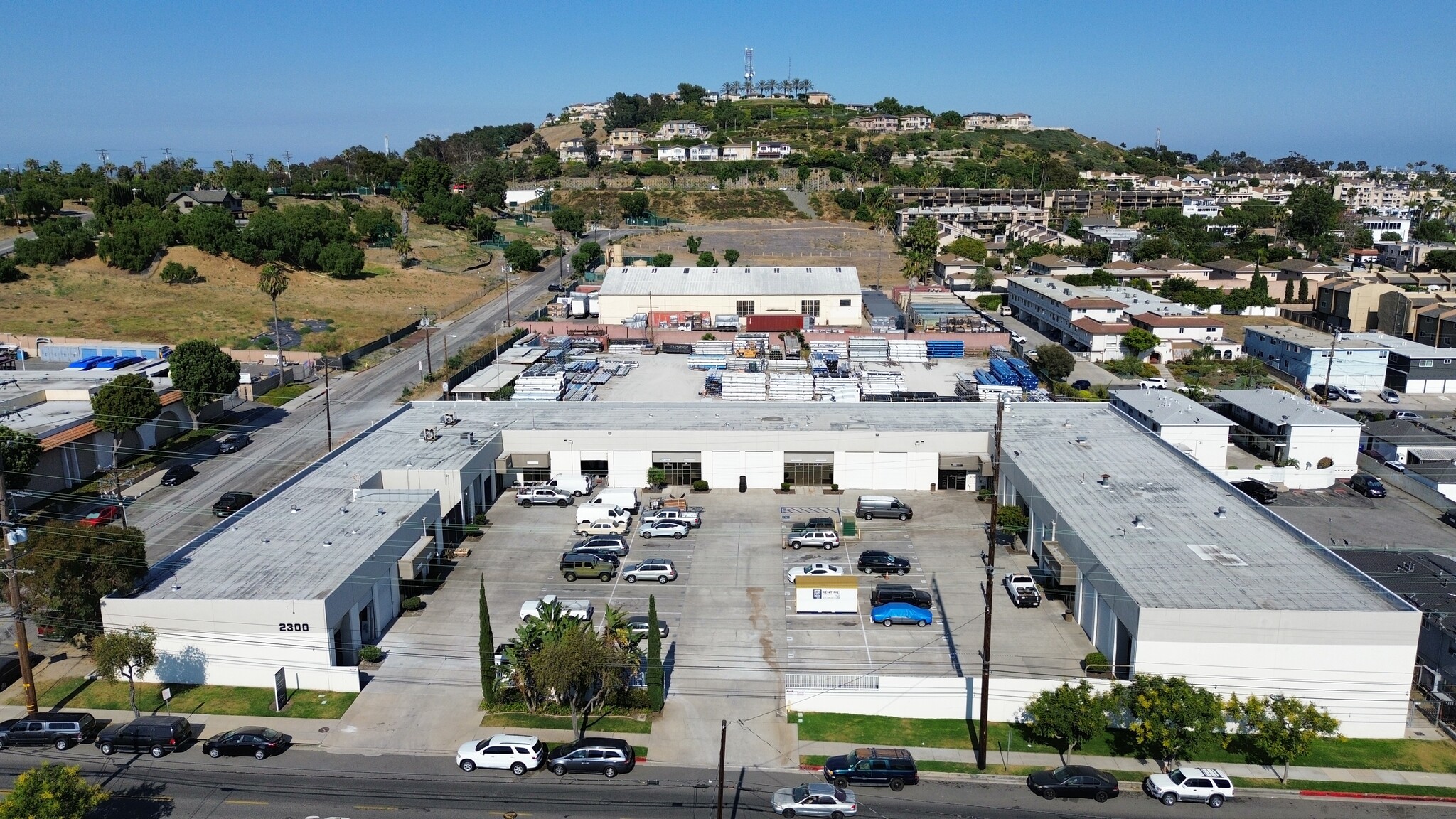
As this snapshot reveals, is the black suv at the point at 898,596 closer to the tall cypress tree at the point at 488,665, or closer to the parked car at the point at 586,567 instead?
the parked car at the point at 586,567

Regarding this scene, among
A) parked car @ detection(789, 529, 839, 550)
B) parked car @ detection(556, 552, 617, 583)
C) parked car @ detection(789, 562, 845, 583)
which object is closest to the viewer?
parked car @ detection(789, 562, 845, 583)

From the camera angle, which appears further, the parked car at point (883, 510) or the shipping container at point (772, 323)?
the shipping container at point (772, 323)

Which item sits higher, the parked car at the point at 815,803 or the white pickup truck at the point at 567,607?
the white pickup truck at the point at 567,607

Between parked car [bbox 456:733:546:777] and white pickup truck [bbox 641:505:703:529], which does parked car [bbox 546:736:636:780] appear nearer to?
parked car [bbox 456:733:546:777]

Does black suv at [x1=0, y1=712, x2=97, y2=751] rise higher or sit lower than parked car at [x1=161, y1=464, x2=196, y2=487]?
lower

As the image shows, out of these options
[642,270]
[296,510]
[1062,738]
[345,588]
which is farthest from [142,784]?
[642,270]

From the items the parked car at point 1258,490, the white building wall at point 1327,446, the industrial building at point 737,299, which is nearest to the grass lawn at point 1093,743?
the parked car at point 1258,490

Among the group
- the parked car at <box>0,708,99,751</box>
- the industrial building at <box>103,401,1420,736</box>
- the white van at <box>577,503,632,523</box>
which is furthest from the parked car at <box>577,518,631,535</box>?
the parked car at <box>0,708,99,751</box>
